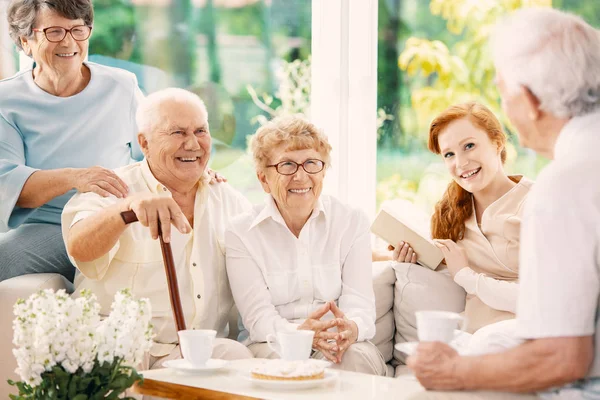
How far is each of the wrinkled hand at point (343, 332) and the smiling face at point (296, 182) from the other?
0.41 m

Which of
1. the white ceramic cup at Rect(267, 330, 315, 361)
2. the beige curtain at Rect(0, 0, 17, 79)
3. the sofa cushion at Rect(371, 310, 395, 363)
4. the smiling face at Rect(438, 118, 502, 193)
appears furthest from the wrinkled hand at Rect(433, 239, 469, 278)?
the beige curtain at Rect(0, 0, 17, 79)

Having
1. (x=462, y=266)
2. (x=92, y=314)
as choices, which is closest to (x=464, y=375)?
(x=92, y=314)

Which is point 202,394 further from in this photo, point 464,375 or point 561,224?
point 561,224

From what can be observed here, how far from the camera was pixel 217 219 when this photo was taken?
10.4 ft

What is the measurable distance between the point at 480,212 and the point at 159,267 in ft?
4.14

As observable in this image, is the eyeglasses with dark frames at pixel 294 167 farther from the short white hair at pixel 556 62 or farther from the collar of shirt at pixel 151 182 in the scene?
the short white hair at pixel 556 62

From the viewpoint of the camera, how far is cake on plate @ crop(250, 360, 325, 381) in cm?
212

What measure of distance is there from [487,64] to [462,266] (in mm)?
1493

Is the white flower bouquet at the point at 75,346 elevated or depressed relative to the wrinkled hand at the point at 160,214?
depressed

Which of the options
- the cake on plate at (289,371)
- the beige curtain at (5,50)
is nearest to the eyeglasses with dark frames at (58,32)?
the beige curtain at (5,50)

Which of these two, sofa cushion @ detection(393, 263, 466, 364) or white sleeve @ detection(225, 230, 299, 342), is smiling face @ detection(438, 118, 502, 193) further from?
white sleeve @ detection(225, 230, 299, 342)

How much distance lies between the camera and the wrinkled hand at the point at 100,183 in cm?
297

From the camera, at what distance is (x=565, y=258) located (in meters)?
1.64

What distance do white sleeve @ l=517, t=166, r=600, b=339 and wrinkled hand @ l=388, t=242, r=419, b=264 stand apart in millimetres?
1677
